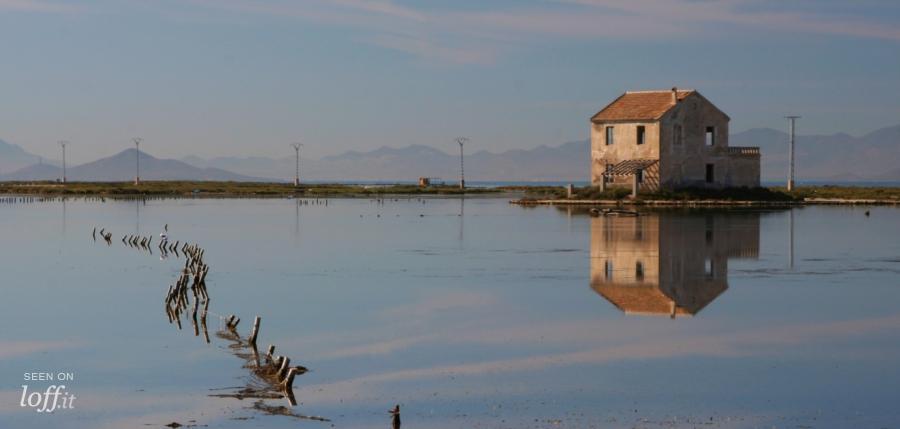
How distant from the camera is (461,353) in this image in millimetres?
20656

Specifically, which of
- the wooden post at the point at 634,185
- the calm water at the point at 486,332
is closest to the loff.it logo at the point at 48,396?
the calm water at the point at 486,332

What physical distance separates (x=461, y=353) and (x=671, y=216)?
45636 mm

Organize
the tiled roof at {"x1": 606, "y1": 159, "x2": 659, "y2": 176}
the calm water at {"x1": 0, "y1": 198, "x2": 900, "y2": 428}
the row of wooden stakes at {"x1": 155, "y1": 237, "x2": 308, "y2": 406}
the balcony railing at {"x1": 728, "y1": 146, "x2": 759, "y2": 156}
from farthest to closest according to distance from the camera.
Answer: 1. the balcony railing at {"x1": 728, "y1": 146, "x2": 759, "y2": 156}
2. the tiled roof at {"x1": 606, "y1": 159, "x2": 659, "y2": 176}
3. the row of wooden stakes at {"x1": 155, "y1": 237, "x2": 308, "y2": 406}
4. the calm water at {"x1": 0, "y1": 198, "x2": 900, "y2": 428}

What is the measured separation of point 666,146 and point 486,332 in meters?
56.3

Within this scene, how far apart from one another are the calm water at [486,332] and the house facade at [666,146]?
99.5 ft

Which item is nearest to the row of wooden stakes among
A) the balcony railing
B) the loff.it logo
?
the loff.it logo

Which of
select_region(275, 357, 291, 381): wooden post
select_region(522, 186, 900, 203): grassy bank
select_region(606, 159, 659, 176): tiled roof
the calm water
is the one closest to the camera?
the calm water

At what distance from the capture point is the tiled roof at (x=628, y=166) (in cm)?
7789

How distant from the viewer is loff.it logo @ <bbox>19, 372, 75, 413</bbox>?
16.7m

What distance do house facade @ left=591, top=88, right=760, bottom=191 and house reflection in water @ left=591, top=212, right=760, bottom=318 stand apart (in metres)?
14.5

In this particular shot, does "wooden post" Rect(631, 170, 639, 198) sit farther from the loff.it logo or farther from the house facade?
the loff.it logo

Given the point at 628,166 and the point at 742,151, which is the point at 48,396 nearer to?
the point at 628,166

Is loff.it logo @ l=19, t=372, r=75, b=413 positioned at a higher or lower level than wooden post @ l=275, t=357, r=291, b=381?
lower

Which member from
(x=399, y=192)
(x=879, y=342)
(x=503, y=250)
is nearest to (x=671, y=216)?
(x=503, y=250)
